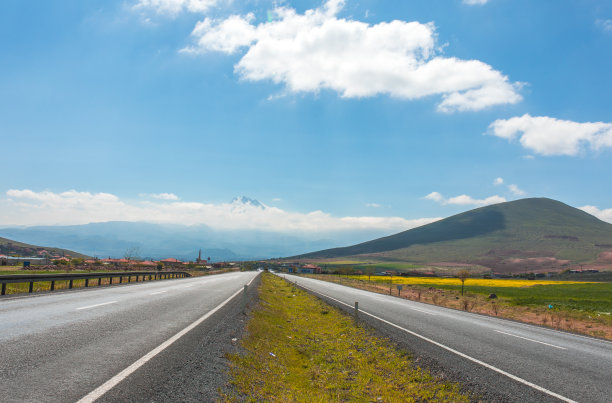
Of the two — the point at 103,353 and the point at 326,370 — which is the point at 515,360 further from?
the point at 103,353

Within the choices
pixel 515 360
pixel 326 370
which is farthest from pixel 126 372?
pixel 515 360

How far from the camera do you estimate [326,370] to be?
344 inches

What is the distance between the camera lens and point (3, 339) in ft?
23.4

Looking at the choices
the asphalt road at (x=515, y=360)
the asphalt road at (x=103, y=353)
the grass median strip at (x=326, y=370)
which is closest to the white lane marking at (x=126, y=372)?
the asphalt road at (x=103, y=353)

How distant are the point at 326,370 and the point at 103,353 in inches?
191

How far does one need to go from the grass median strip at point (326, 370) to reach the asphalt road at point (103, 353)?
24.9 inches

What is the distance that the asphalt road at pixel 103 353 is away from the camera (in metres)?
4.82

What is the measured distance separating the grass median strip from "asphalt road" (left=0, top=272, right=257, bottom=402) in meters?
0.63

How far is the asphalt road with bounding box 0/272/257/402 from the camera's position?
4.82 metres

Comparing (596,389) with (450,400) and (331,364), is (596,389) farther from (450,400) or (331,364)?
(331,364)

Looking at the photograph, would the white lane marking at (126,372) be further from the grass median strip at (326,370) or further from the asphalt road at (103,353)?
the grass median strip at (326,370)

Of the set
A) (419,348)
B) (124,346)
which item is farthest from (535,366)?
(124,346)

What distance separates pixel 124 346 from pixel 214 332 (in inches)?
103

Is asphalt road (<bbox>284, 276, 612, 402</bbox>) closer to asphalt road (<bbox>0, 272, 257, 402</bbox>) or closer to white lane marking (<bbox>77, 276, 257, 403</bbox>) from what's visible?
asphalt road (<bbox>0, 272, 257, 402</bbox>)
